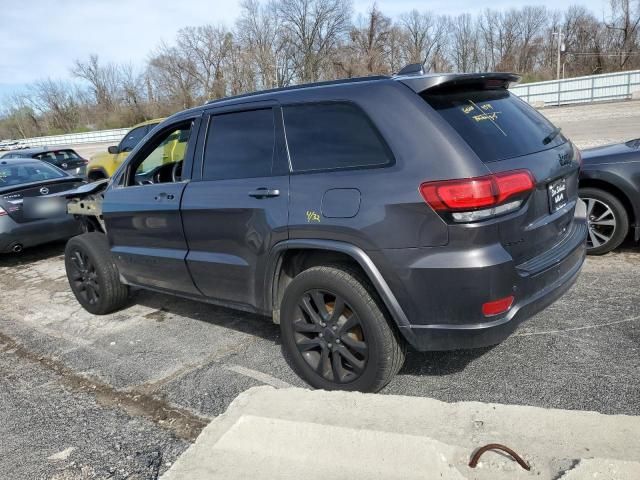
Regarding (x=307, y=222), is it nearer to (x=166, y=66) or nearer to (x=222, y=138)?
(x=222, y=138)

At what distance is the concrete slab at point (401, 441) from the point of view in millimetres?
2250

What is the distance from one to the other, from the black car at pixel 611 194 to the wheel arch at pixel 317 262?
10.3ft

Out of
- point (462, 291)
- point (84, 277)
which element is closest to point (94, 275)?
point (84, 277)

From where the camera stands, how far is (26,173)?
7.79 m

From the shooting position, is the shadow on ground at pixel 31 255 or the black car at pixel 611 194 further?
the shadow on ground at pixel 31 255

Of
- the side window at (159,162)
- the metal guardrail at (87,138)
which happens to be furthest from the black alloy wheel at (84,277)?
the metal guardrail at (87,138)

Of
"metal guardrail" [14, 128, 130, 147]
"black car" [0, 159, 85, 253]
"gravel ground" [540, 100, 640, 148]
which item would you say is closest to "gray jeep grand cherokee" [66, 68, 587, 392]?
"black car" [0, 159, 85, 253]

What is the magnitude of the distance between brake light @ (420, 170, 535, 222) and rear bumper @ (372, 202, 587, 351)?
18 cm

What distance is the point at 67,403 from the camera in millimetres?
3428

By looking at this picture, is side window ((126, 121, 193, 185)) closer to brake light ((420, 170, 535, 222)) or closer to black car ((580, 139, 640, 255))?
brake light ((420, 170, 535, 222))

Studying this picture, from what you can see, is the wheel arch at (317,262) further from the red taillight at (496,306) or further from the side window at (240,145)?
the side window at (240,145)

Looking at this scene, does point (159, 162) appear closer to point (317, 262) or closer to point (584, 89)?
point (317, 262)

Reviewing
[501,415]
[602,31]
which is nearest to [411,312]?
[501,415]

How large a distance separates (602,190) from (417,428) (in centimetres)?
360
